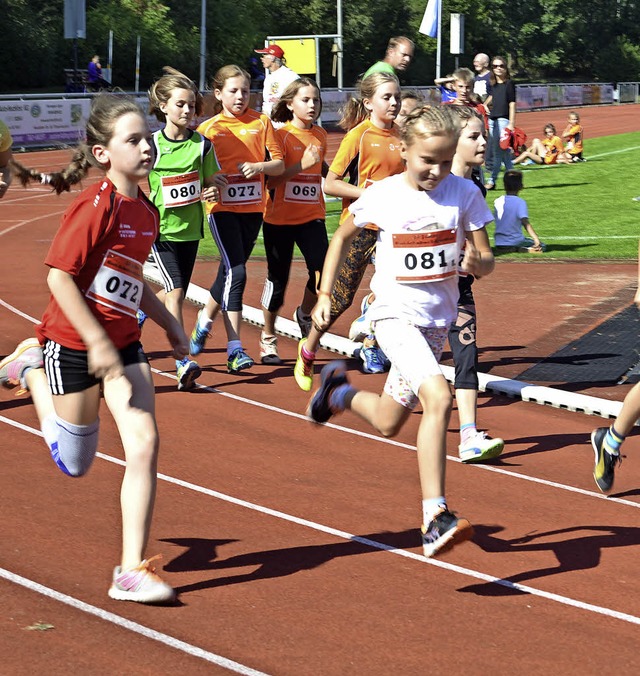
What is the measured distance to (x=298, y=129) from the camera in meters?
9.34

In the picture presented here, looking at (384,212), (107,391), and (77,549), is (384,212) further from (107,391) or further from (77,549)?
(77,549)

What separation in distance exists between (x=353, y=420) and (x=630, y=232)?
10047mm

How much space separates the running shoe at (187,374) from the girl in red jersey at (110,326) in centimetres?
341

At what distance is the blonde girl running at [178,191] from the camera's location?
8578mm

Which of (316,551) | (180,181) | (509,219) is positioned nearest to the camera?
(316,551)

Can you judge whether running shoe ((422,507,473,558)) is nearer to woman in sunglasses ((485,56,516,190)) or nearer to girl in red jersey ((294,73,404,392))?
girl in red jersey ((294,73,404,392))

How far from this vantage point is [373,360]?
957 cm

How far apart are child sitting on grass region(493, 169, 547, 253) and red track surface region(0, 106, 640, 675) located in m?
6.70

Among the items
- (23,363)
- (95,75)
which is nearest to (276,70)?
(23,363)

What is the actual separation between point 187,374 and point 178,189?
1.29 m

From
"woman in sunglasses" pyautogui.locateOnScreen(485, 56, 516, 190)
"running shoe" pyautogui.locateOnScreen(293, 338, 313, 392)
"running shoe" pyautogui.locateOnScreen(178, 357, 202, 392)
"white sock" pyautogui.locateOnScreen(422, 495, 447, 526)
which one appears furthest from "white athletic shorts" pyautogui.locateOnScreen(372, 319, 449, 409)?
"woman in sunglasses" pyautogui.locateOnScreen(485, 56, 516, 190)

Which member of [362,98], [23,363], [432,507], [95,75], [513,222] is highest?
[95,75]

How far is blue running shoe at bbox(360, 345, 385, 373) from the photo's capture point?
9.54 metres

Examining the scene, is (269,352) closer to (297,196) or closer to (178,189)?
(297,196)
